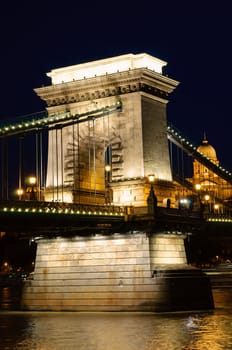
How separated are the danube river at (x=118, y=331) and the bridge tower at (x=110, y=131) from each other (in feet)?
36.2

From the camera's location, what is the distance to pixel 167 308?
53438 mm

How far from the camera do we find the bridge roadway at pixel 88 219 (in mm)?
47656

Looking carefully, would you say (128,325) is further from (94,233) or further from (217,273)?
(217,273)

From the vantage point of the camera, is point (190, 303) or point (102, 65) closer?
point (190, 303)

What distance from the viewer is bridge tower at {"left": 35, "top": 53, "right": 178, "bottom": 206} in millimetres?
61344


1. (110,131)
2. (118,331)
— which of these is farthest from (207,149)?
(118,331)

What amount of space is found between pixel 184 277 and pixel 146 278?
2.56m

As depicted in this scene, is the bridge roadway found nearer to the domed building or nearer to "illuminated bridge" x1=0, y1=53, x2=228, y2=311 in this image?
"illuminated bridge" x1=0, y1=53, x2=228, y2=311

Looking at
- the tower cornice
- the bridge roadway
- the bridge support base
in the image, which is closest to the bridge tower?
the tower cornice

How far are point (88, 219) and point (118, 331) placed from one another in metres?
11.5

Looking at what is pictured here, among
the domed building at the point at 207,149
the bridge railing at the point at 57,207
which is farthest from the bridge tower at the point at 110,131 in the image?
the domed building at the point at 207,149

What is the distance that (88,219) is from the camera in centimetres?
5256

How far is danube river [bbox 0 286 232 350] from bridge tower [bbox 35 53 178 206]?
36.2 feet

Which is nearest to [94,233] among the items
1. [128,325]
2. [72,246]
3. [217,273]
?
[72,246]
